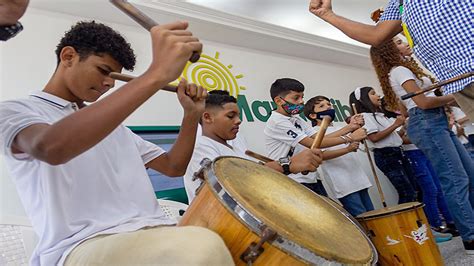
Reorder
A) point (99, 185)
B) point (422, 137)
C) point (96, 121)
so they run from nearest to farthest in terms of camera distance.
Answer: point (96, 121), point (99, 185), point (422, 137)

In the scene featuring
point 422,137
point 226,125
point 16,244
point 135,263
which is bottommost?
point 16,244

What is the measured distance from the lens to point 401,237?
1.81m

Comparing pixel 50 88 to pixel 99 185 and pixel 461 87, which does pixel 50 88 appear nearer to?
pixel 99 185

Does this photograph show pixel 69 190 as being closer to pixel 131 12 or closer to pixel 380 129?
pixel 131 12

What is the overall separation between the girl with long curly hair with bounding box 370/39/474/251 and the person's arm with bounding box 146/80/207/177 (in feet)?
4.89

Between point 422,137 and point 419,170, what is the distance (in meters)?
1.14

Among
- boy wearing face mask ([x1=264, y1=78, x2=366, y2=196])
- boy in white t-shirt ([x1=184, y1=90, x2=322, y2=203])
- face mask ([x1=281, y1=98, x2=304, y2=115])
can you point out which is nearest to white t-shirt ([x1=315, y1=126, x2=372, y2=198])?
boy wearing face mask ([x1=264, y1=78, x2=366, y2=196])

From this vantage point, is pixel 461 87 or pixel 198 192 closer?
pixel 198 192

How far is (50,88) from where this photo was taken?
113cm

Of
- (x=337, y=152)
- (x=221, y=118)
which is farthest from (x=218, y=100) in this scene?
(x=337, y=152)

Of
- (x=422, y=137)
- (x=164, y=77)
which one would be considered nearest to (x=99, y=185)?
(x=164, y=77)

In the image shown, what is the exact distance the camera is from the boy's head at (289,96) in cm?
264

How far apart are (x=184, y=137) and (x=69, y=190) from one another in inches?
15.2

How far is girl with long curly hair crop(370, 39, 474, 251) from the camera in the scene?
2.07 m
